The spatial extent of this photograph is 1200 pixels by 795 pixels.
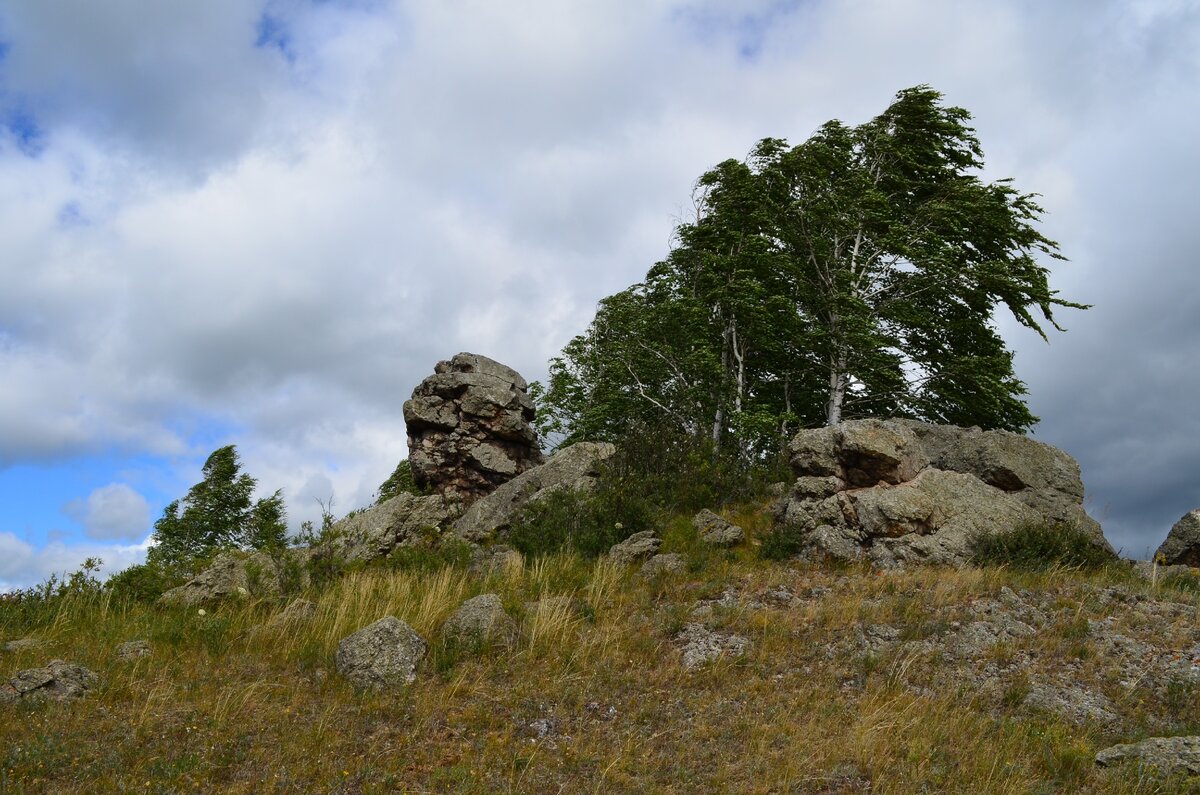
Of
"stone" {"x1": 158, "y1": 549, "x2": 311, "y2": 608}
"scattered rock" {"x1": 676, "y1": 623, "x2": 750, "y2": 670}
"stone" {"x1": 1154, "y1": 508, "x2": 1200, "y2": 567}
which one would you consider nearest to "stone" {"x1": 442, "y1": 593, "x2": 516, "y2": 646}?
"scattered rock" {"x1": 676, "y1": 623, "x2": 750, "y2": 670}

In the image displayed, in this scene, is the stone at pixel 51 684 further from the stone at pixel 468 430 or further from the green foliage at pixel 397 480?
the green foliage at pixel 397 480

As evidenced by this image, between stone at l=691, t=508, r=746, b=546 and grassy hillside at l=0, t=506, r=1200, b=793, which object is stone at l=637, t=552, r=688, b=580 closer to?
grassy hillside at l=0, t=506, r=1200, b=793

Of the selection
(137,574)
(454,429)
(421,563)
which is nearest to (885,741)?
(421,563)

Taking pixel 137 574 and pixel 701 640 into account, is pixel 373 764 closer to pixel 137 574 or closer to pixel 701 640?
pixel 701 640

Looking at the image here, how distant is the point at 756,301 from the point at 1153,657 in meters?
16.7

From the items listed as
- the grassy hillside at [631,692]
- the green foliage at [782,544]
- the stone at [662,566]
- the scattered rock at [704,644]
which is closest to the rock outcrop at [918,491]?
the green foliage at [782,544]

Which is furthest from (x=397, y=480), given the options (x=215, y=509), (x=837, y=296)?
(x=837, y=296)

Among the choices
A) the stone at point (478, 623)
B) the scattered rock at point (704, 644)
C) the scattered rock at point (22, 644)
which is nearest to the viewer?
the scattered rock at point (704, 644)

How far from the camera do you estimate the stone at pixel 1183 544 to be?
18156 mm

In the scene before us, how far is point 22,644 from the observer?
11047 mm

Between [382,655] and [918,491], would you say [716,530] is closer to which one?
[918,491]

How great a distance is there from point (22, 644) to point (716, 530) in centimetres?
1157

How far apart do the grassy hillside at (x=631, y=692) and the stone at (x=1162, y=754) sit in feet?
0.60

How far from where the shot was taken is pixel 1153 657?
35.3ft
